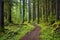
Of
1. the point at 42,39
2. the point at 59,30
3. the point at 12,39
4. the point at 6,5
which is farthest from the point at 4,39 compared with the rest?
the point at 6,5

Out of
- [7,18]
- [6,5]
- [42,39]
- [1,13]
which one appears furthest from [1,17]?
[7,18]

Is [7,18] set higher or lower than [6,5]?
lower

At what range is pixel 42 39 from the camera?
40.5ft

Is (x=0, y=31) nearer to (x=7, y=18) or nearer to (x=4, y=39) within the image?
(x=4, y=39)

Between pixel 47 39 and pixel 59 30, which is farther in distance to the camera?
pixel 59 30

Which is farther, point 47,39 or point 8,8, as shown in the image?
point 8,8

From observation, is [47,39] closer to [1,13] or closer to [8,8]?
[1,13]

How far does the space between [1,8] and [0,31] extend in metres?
2.30

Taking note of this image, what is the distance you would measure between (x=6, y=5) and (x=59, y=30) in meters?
12.1

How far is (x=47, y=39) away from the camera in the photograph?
486 inches

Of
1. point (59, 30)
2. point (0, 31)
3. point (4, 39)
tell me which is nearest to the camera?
point (4, 39)

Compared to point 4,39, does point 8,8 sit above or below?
above

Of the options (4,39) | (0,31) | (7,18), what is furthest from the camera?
(7,18)

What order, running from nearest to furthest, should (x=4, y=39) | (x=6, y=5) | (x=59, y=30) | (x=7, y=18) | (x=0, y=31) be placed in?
(x=4, y=39), (x=0, y=31), (x=59, y=30), (x=6, y=5), (x=7, y=18)
